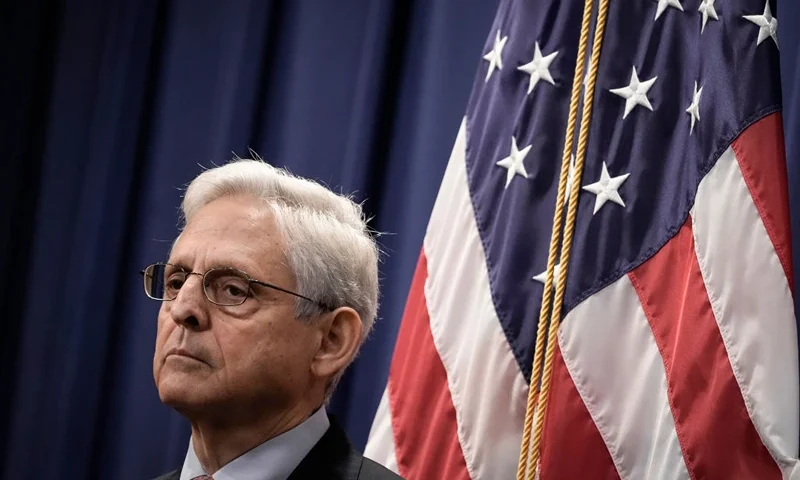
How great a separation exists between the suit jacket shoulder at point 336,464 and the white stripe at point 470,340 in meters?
0.37

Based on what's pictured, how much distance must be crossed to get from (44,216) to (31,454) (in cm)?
71

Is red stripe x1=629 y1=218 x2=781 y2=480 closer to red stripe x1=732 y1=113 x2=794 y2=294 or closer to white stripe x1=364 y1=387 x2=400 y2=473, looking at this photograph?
red stripe x1=732 y1=113 x2=794 y2=294

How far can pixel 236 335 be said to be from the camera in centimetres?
161

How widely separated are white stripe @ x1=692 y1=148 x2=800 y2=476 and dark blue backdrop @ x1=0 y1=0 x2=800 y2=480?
91 centimetres

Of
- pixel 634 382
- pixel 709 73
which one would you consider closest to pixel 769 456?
pixel 634 382

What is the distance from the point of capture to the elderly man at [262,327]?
161 centimetres

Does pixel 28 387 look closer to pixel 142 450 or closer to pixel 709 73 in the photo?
pixel 142 450

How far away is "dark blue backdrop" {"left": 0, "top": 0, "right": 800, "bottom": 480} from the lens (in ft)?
8.95

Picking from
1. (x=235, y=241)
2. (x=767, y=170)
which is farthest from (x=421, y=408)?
(x=767, y=170)

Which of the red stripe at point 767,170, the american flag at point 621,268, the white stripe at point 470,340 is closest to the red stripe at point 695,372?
the american flag at point 621,268

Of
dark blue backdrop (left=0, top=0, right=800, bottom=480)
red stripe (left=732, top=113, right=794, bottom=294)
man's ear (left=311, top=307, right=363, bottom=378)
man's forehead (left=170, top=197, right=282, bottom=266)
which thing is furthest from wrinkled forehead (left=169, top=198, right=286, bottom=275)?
dark blue backdrop (left=0, top=0, right=800, bottom=480)

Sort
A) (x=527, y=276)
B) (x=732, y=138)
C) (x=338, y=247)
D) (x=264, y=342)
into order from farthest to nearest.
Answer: (x=527, y=276) → (x=732, y=138) → (x=338, y=247) → (x=264, y=342)

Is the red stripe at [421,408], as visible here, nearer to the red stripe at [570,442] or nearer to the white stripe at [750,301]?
the red stripe at [570,442]

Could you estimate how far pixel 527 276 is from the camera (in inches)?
81.8
